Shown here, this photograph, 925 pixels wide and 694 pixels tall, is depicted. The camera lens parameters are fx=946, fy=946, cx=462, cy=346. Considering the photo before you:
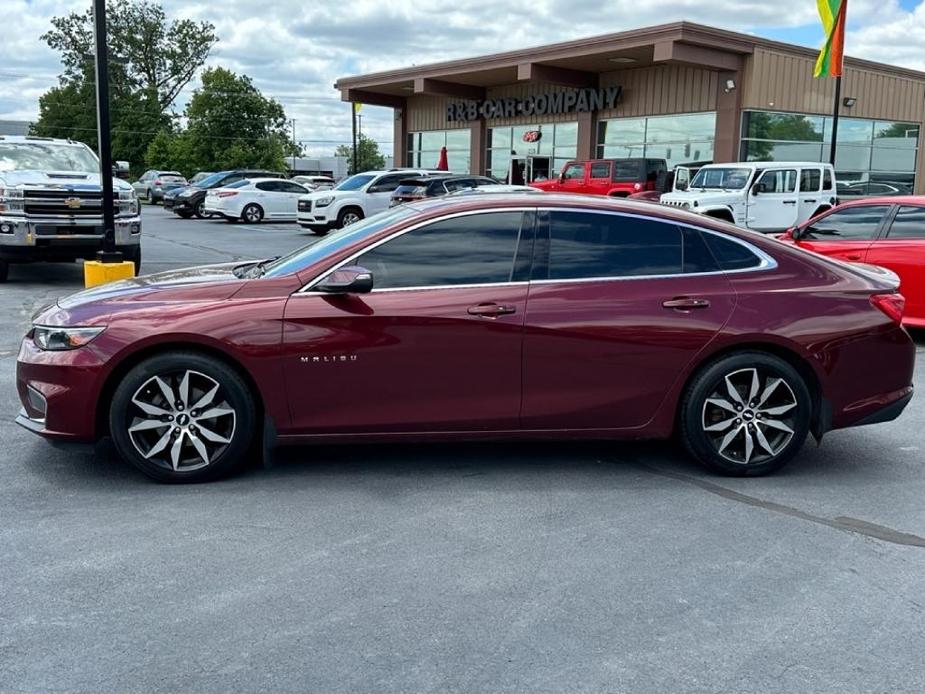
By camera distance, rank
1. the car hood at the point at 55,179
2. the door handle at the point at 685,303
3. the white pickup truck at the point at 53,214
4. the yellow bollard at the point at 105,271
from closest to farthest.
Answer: the door handle at the point at 685,303 < the yellow bollard at the point at 105,271 < the white pickup truck at the point at 53,214 < the car hood at the point at 55,179

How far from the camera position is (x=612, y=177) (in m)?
24.6

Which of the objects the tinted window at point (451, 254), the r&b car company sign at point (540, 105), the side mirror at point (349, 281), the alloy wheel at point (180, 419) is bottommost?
the alloy wheel at point (180, 419)

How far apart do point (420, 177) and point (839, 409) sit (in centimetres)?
2107

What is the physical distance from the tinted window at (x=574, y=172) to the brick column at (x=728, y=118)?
4.65 metres

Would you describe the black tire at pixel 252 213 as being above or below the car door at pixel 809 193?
below

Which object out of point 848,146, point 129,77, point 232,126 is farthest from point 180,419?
point 129,77

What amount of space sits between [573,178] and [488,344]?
2139 cm

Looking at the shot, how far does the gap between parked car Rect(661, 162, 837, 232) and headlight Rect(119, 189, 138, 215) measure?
1026cm

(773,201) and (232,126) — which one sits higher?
(232,126)

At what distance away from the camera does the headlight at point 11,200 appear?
41.0ft

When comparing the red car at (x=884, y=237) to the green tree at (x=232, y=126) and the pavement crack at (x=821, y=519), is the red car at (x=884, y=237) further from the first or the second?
the green tree at (x=232, y=126)

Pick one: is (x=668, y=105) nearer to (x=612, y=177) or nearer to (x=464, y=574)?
(x=612, y=177)

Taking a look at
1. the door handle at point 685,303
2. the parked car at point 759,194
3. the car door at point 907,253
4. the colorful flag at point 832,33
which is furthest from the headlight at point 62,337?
the colorful flag at point 832,33

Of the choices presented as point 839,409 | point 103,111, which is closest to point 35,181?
point 103,111
